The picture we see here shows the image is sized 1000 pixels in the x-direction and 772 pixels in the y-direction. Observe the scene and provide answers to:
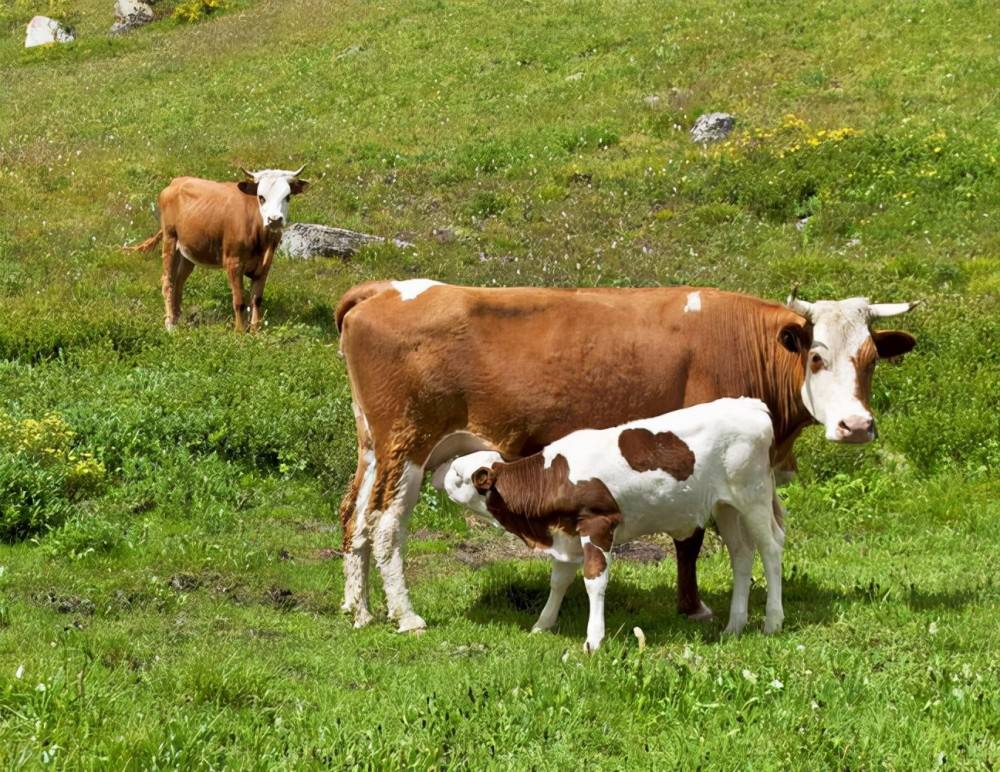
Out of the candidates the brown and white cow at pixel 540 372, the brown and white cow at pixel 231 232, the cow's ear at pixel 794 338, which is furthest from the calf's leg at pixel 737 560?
the brown and white cow at pixel 231 232

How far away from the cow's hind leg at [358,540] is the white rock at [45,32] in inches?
2001

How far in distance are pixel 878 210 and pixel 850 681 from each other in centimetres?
1862

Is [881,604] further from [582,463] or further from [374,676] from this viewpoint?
[374,676]

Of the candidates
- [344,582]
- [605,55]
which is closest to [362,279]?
[344,582]

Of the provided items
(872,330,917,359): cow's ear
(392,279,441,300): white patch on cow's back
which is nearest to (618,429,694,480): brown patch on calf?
(872,330,917,359): cow's ear

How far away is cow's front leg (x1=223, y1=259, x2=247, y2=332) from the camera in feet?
60.9

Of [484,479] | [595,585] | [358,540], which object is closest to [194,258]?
[358,540]

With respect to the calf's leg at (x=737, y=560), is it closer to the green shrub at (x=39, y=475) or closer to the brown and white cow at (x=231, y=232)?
the green shrub at (x=39, y=475)

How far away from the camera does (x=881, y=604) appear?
8.70 meters

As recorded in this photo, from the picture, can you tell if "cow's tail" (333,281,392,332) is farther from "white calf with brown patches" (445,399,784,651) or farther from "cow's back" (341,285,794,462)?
"white calf with brown patches" (445,399,784,651)

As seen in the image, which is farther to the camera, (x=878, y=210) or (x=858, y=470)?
(x=878, y=210)

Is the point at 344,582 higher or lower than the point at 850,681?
lower

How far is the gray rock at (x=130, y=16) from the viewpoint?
55.2 meters

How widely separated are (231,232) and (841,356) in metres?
13.0
